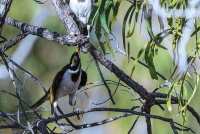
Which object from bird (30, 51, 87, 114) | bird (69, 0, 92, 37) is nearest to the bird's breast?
bird (30, 51, 87, 114)

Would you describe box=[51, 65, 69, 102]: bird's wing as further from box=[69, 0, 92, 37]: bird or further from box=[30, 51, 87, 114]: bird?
box=[69, 0, 92, 37]: bird

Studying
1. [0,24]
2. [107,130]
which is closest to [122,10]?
[107,130]

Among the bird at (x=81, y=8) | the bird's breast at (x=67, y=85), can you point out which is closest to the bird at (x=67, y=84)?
the bird's breast at (x=67, y=85)

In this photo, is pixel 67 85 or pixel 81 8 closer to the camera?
pixel 81 8

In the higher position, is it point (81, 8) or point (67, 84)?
point (81, 8)

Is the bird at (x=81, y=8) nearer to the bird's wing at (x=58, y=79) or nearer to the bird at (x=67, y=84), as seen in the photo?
the bird at (x=67, y=84)

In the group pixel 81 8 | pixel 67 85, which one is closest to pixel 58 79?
pixel 67 85

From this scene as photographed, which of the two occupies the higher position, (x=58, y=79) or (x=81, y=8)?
(x=81, y=8)

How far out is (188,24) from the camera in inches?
35.5

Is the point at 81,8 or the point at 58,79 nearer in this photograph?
the point at 81,8

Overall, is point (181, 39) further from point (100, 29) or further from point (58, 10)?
point (58, 10)

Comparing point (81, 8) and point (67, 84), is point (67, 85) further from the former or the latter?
point (81, 8)

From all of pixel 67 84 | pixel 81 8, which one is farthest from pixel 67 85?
pixel 81 8

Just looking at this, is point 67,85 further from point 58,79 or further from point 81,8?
point 81,8
